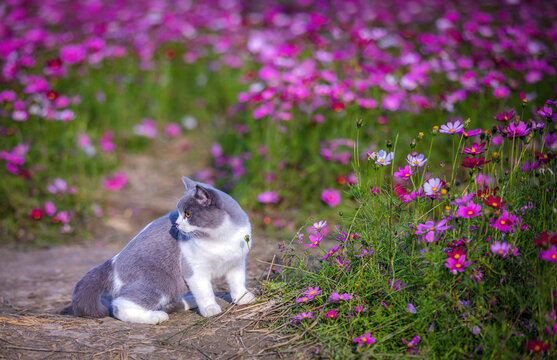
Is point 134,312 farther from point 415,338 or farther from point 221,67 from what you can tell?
point 221,67

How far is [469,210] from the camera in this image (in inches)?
83.6

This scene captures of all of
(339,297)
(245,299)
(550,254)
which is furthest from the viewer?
(245,299)

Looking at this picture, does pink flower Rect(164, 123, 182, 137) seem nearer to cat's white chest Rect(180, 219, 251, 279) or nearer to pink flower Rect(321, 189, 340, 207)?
pink flower Rect(321, 189, 340, 207)

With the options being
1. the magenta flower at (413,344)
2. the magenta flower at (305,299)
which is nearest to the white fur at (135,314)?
the magenta flower at (305,299)

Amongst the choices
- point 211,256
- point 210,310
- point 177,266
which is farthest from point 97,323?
point 211,256

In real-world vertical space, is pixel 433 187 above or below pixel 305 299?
above

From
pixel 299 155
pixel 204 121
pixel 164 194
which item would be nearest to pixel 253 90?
pixel 299 155

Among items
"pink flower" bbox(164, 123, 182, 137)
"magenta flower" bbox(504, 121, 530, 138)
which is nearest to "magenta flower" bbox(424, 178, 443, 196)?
"magenta flower" bbox(504, 121, 530, 138)

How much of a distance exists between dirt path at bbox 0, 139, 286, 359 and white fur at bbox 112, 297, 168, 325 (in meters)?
0.04

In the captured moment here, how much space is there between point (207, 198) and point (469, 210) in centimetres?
135

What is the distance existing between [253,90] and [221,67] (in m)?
2.87

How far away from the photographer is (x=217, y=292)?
3.31m

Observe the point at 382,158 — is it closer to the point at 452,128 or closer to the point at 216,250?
the point at 452,128

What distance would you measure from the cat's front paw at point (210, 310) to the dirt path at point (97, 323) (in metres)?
0.06
